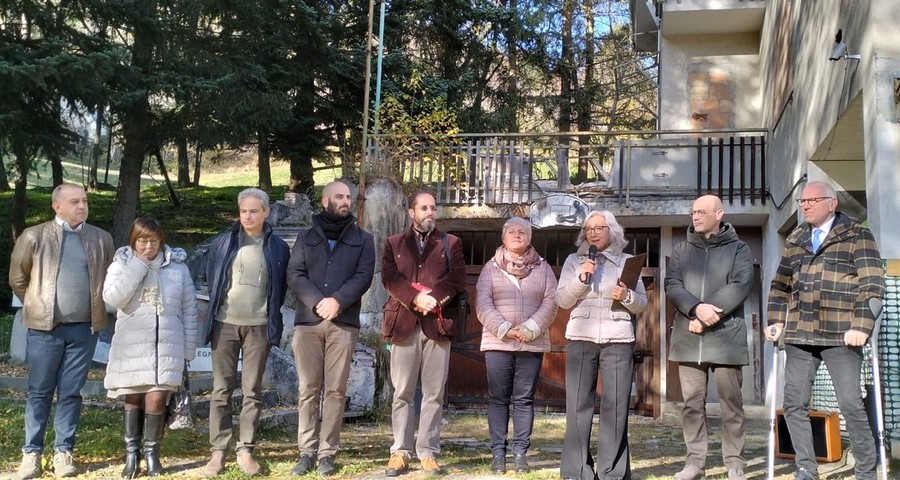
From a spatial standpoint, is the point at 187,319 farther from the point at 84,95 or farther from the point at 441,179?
the point at 84,95

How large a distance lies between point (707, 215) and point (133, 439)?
3611 mm

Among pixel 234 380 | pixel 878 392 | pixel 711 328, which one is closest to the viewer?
pixel 878 392

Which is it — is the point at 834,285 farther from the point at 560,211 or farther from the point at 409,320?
the point at 560,211

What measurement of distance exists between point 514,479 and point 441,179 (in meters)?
7.05

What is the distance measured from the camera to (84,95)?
1152 centimetres

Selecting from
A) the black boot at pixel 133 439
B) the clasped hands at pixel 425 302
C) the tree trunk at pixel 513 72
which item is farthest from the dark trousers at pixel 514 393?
the tree trunk at pixel 513 72

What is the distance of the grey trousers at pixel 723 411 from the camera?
4.97 meters

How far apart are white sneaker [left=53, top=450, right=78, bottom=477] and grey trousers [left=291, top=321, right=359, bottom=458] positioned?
1327 millimetres

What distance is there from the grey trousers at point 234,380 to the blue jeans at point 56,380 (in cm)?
80

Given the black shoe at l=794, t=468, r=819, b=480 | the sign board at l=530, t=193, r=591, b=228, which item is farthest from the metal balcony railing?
the black shoe at l=794, t=468, r=819, b=480

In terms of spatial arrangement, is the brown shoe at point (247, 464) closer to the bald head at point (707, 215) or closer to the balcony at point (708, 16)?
the bald head at point (707, 215)

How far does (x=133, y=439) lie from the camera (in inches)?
199

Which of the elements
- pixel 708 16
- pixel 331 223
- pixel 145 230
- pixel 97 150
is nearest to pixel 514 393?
pixel 331 223

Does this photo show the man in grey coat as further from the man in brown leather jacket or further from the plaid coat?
the man in brown leather jacket
